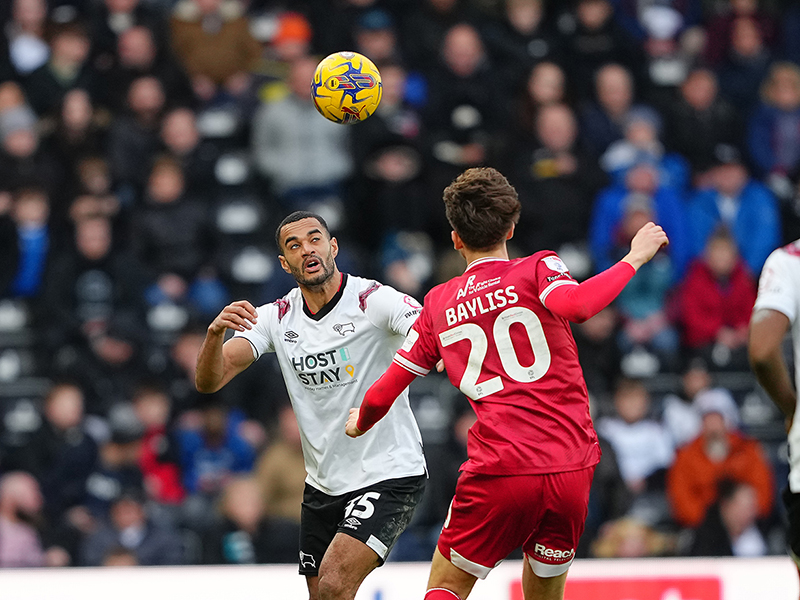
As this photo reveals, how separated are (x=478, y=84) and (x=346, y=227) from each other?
2.02 metres

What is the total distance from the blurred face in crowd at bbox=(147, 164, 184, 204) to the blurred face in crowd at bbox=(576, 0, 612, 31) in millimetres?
4728

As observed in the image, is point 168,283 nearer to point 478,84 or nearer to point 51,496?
point 51,496

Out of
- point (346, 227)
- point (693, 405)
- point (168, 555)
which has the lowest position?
point (168, 555)

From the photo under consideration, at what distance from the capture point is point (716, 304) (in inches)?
426

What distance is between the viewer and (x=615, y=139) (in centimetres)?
1171

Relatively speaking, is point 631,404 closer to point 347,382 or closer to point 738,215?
point 738,215

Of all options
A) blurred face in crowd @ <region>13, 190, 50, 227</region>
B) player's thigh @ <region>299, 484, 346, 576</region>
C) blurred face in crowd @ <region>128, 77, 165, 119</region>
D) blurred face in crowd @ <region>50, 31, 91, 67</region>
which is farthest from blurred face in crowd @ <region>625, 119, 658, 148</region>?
player's thigh @ <region>299, 484, 346, 576</region>

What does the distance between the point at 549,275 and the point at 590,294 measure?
0.31m

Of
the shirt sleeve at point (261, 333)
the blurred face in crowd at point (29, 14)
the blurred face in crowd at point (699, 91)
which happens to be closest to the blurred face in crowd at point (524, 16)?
the blurred face in crowd at point (699, 91)

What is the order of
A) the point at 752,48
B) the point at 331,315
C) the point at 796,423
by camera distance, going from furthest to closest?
the point at 752,48, the point at 331,315, the point at 796,423

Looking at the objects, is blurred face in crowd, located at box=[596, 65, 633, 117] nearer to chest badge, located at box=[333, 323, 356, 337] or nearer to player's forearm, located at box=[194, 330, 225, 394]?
chest badge, located at box=[333, 323, 356, 337]

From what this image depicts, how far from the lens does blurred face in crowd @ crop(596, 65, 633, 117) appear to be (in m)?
11.8

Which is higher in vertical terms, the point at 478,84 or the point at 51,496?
the point at 478,84

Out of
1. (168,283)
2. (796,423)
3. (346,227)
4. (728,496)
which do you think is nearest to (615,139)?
(346,227)
